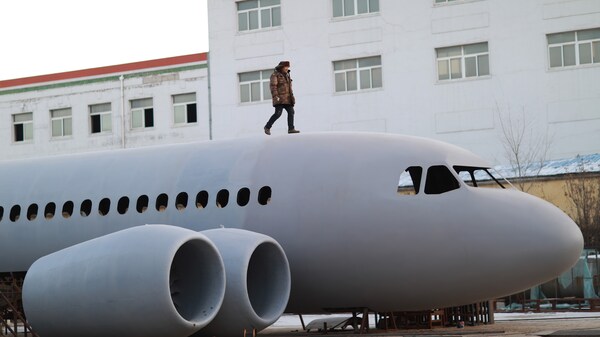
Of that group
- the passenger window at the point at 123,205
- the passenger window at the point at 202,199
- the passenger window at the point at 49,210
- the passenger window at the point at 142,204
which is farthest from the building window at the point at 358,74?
the passenger window at the point at 202,199

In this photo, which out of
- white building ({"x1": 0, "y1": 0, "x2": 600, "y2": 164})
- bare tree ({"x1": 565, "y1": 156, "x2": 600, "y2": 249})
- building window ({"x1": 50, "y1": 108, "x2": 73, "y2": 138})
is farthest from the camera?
building window ({"x1": 50, "y1": 108, "x2": 73, "y2": 138})

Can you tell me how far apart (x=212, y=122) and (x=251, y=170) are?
31.6m

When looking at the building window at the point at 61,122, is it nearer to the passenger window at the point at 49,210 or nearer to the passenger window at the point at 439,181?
the passenger window at the point at 49,210

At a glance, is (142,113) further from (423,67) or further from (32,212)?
(32,212)

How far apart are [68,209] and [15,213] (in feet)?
4.68

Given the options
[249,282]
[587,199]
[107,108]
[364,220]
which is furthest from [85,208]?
[107,108]

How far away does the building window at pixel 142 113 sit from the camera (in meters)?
52.1

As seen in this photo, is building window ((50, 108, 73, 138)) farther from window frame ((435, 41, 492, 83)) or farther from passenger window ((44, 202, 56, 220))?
passenger window ((44, 202, 56, 220))

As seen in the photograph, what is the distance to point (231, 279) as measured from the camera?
662 inches

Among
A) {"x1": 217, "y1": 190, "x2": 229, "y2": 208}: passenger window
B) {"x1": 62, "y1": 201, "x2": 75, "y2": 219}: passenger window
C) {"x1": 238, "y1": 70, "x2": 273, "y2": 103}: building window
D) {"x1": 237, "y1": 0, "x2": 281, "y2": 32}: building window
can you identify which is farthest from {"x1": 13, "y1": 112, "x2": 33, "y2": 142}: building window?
{"x1": 217, "y1": 190, "x2": 229, "y2": 208}: passenger window

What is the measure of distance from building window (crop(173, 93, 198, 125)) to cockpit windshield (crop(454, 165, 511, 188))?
107 feet

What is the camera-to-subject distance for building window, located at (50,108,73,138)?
54.2 metres

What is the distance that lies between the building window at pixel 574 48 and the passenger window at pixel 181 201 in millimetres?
27501

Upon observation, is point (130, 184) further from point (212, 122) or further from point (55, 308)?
point (212, 122)
